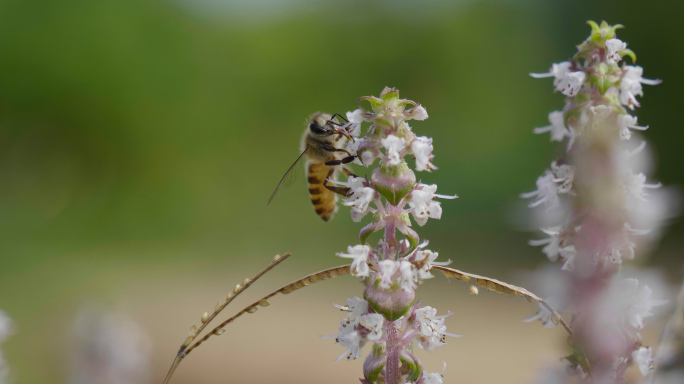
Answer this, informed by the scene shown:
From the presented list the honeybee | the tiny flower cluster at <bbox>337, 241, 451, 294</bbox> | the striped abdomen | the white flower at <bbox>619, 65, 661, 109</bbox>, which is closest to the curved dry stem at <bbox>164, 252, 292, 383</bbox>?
the tiny flower cluster at <bbox>337, 241, 451, 294</bbox>

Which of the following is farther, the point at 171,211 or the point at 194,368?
the point at 171,211

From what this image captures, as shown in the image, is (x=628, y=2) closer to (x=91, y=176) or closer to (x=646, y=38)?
(x=646, y=38)

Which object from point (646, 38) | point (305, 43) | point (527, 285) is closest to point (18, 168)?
point (305, 43)

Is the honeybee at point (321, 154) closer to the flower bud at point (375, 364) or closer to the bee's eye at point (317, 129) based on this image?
the bee's eye at point (317, 129)

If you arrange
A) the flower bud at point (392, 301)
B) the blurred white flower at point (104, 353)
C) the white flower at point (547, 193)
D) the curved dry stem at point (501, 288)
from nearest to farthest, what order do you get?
the curved dry stem at point (501, 288)
the flower bud at point (392, 301)
the white flower at point (547, 193)
the blurred white flower at point (104, 353)

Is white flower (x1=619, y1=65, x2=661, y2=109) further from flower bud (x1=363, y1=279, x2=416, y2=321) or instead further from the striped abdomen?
the striped abdomen

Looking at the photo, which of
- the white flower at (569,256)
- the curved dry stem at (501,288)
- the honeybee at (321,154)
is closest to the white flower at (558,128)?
the white flower at (569,256)
